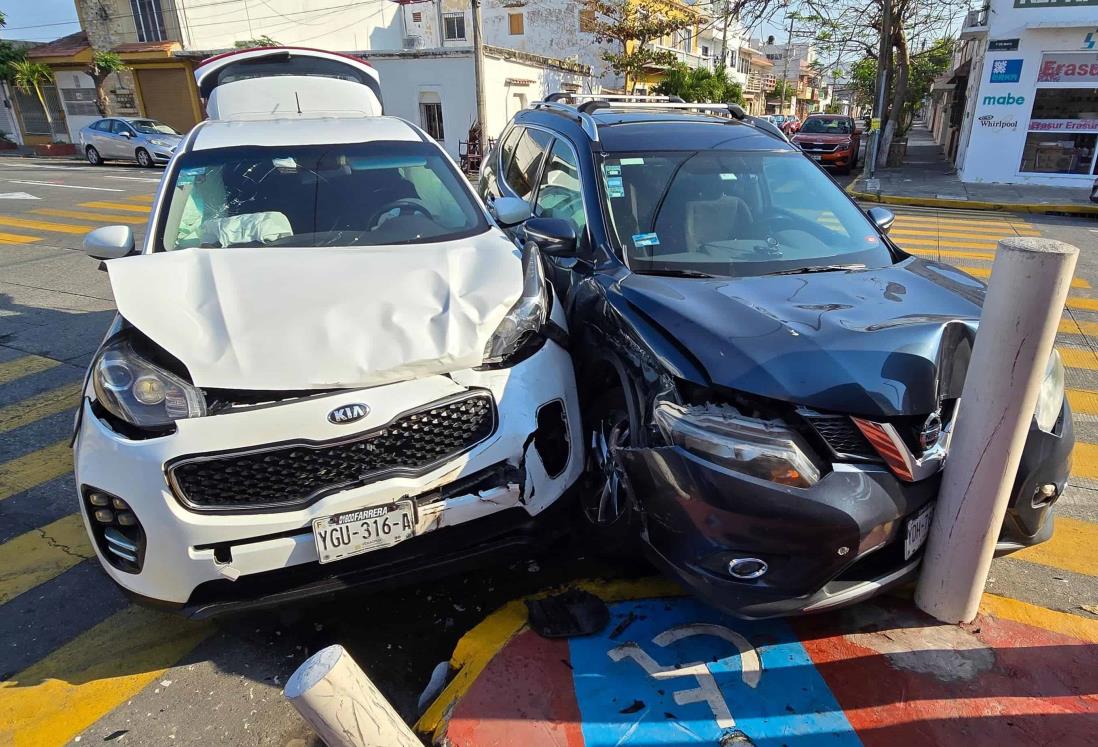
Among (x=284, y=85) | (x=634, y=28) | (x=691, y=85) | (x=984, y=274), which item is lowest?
(x=984, y=274)

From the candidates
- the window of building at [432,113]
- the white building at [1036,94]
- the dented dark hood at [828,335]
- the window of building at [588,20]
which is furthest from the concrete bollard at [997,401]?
the window of building at [588,20]

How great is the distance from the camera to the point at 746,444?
2.20 meters

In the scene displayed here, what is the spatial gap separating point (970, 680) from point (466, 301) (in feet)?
7.70

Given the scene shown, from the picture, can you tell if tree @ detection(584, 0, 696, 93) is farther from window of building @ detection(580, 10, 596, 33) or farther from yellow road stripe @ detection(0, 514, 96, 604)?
yellow road stripe @ detection(0, 514, 96, 604)

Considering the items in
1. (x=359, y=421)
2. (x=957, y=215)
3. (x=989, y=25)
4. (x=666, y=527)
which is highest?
(x=989, y=25)

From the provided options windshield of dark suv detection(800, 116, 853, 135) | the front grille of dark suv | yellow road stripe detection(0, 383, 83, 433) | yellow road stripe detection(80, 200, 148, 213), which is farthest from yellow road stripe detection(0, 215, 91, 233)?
windshield of dark suv detection(800, 116, 853, 135)

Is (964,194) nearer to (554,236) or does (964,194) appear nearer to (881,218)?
(881,218)

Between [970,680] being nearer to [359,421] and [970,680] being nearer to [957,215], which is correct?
[359,421]

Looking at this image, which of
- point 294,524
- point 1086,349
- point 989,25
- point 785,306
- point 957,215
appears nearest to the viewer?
point 294,524

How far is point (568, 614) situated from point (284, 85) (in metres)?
6.37

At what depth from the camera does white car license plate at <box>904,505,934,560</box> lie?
2.37m

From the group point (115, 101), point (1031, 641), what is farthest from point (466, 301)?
point (115, 101)

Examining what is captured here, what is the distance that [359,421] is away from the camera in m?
2.37

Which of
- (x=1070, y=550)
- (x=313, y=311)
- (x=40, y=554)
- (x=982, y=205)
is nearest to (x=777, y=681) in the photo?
(x=1070, y=550)
